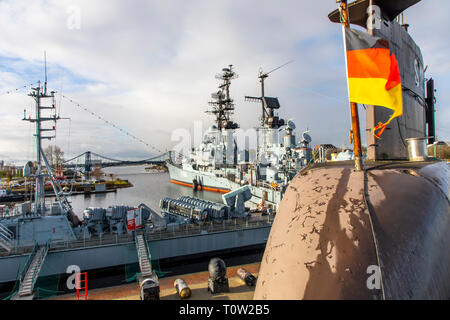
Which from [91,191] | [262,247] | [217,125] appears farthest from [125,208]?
[91,191]

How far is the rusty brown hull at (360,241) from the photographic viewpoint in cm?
266

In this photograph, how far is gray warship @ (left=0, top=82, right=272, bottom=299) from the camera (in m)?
14.3

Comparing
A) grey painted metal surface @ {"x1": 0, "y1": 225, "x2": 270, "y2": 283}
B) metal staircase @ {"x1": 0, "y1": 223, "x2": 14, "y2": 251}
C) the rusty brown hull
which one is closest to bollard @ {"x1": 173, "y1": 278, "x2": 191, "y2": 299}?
grey painted metal surface @ {"x1": 0, "y1": 225, "x2": 270, "y2": 283}

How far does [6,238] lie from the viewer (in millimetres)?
14820

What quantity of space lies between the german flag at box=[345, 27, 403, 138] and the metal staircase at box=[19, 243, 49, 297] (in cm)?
1470

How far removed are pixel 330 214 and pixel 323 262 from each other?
24.1 inches

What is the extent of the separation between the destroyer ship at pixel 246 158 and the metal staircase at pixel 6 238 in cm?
2170

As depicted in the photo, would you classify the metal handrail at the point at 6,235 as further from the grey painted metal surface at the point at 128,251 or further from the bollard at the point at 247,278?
the bollard at the point at 247,278

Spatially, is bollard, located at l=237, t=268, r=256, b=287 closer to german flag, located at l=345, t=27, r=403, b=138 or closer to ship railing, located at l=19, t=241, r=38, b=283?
ship railing, located at l=19, t=241, r=38, b=283

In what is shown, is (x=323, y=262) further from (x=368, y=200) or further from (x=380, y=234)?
(x=368, y=200)

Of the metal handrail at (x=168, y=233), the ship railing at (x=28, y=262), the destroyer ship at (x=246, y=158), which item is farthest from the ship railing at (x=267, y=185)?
the ship railing at (x=28, y=262)

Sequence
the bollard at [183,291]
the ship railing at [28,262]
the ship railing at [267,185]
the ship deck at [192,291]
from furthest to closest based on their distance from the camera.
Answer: the ship railing at [267,185], the ship railing at [28,262], the ship deck at [192,291], the bollard at [183,291]

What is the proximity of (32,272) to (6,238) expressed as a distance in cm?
341

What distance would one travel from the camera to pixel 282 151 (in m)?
42.3
